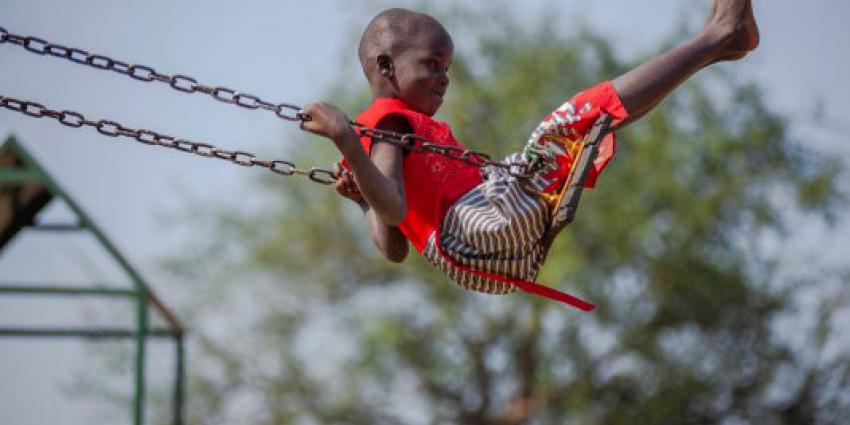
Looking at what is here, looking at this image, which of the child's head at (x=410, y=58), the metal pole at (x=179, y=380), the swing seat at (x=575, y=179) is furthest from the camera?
the metal pole at (x=179, y=380)

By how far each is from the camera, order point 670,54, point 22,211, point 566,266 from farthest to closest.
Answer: point 566,266 < point 22,211 < point 670,54

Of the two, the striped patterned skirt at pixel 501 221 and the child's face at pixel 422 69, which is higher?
the child's face at pixel 422 69

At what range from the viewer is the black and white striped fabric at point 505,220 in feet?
15.5

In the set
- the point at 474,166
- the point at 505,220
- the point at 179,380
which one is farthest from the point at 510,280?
the point at 179,380

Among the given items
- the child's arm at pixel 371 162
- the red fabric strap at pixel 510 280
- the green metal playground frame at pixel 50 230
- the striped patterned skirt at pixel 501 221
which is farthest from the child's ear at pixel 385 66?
the green metal playground frame at pixel 50 230

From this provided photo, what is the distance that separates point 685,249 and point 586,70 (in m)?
2.43

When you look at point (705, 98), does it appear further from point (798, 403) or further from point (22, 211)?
point (22, 211)

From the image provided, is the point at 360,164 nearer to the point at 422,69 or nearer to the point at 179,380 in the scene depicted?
the point at 422,69

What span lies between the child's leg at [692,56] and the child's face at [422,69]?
2.06 feet

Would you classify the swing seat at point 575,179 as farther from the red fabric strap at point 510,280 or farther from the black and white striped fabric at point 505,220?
→ the red fabric strap at point 510,280

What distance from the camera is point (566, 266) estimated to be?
1565 cm

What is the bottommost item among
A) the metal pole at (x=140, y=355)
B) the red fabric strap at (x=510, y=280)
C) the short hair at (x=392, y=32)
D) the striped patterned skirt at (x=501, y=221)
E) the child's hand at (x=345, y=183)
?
the red fabric strap at (x=510, y=280)

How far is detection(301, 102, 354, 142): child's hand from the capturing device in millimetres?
4230

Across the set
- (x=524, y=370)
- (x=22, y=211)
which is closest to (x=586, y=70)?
(x=524, y=370)
